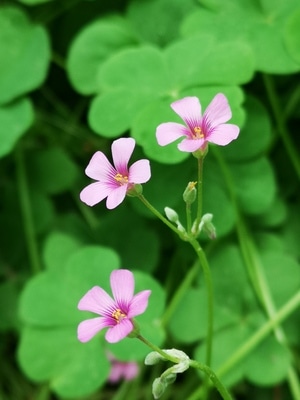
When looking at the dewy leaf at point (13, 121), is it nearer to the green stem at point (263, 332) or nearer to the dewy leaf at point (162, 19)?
the dewy leaf at point (162, 19)

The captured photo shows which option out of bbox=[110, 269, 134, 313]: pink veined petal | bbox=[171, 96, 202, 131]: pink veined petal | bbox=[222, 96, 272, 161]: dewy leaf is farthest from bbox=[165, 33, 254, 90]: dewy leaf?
bbox=[110, 269, 134, 313]: pink veined petal

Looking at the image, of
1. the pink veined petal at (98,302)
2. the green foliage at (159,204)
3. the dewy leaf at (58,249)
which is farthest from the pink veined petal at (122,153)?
the dewy leaf at (58,249)

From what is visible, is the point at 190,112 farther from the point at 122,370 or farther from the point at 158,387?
the point at 122,370

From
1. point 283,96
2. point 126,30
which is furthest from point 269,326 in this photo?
point 126,30

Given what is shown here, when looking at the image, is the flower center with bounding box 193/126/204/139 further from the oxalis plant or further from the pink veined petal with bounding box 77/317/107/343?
the pink veined petal with bounding box 77/317/107/343

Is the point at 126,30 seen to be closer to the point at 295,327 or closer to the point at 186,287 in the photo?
the point at 186,287

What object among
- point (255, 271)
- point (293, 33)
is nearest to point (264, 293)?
point (255, 271)
